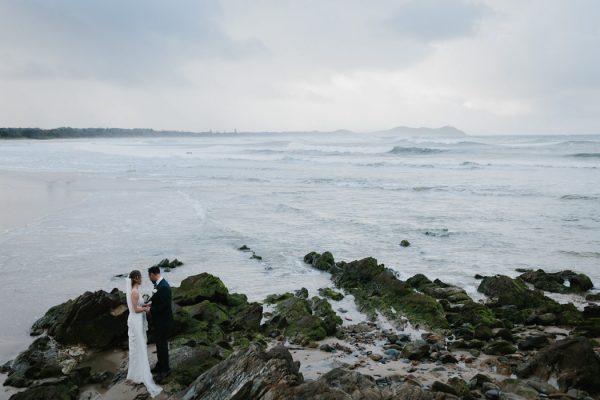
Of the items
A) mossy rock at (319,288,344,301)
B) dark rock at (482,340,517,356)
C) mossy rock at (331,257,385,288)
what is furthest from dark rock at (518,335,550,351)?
mossy rock at (331,257,385,288)

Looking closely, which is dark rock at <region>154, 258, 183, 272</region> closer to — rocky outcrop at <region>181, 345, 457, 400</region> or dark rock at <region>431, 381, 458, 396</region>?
rocky outcrop at <region>181, 345, 457, 400</region>

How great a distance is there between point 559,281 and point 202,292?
9.97 meters

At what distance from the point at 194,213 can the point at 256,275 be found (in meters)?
11.3

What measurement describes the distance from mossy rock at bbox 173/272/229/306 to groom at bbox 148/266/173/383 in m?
3.76

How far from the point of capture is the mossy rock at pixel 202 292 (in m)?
12.1

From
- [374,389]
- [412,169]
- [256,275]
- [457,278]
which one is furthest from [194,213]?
[412,169]

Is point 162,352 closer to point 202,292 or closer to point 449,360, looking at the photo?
point 202,292

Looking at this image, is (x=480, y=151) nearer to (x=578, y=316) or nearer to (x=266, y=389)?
(x=578, y=316)

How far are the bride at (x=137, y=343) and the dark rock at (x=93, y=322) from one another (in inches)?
85.3

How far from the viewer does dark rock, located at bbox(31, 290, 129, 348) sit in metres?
9.72

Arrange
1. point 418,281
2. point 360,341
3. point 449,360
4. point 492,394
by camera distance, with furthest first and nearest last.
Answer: point 418,281, point 360,341, point 449,360, point 492,394

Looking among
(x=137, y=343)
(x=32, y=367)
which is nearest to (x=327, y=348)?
(x=137, y=343)

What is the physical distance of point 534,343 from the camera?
9609 millimetres

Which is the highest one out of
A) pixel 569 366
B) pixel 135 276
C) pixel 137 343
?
pixel 135 276
